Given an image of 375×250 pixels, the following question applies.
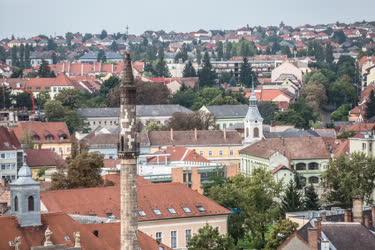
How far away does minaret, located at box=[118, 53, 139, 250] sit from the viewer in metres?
38.6

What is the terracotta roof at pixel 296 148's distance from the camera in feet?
294

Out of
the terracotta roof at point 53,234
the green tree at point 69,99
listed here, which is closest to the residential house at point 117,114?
the green tree at point 69,99

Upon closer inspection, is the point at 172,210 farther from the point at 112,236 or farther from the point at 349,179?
the point at 349,179

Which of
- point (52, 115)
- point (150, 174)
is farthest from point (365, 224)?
point (52, 115)

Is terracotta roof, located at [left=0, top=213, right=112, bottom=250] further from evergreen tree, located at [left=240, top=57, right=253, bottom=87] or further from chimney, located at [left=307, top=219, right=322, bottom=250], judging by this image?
evergreen tree, located at [left=240, top=57, right=253, bottom=87]

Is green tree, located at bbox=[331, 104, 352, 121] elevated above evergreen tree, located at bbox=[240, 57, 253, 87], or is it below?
→ below

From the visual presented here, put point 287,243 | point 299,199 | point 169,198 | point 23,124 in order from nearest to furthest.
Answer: point 287,243 → point 169,198 → point 299,199 → point 23,124

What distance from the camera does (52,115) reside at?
12112 cm

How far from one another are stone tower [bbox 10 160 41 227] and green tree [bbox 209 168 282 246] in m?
17.2

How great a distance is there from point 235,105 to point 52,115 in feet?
64.9

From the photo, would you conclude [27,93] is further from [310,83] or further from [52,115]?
[310,83]

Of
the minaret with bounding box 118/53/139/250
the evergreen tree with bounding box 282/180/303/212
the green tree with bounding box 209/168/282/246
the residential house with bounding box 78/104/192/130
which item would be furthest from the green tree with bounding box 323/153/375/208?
the residential house with bounding box 78/104/192/130

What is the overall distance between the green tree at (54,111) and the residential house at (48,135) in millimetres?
12291

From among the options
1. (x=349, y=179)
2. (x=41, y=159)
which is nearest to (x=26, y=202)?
(x=349, y=179)
